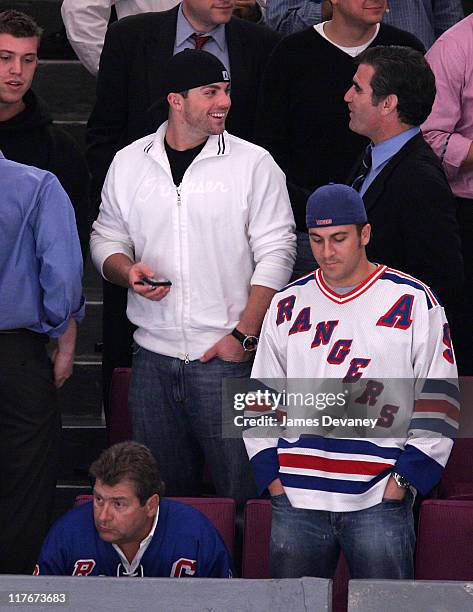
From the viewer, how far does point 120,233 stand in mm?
4945

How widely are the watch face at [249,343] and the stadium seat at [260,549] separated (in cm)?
50

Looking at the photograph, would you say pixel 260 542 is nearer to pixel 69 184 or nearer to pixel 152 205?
pixel 152 205

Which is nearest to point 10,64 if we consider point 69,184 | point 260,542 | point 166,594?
point 69,184

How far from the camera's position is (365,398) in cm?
420

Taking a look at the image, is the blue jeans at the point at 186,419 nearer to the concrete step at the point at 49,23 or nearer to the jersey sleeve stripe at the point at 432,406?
the jersey sleeve stripe at the point at 432,406

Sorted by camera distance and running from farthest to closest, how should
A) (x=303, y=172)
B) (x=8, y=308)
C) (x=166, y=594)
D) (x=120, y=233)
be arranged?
(x=303, y=172) < (x=120, y=233) < (x=8, y=308) < (x=166, y=594)

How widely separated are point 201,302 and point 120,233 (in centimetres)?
41

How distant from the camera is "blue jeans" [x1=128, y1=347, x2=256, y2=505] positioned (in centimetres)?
473

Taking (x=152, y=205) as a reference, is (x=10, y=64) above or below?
above

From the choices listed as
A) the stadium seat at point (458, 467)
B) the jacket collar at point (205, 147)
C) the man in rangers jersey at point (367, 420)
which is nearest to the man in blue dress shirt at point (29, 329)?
the jacket collar at point (205, 147)

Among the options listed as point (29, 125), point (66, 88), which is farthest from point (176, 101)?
point (66, 88)

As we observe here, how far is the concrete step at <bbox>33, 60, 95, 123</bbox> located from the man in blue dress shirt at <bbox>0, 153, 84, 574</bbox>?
2026 millimetres

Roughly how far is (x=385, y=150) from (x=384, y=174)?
10 centimetres

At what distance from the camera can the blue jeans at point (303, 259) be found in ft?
17.0
